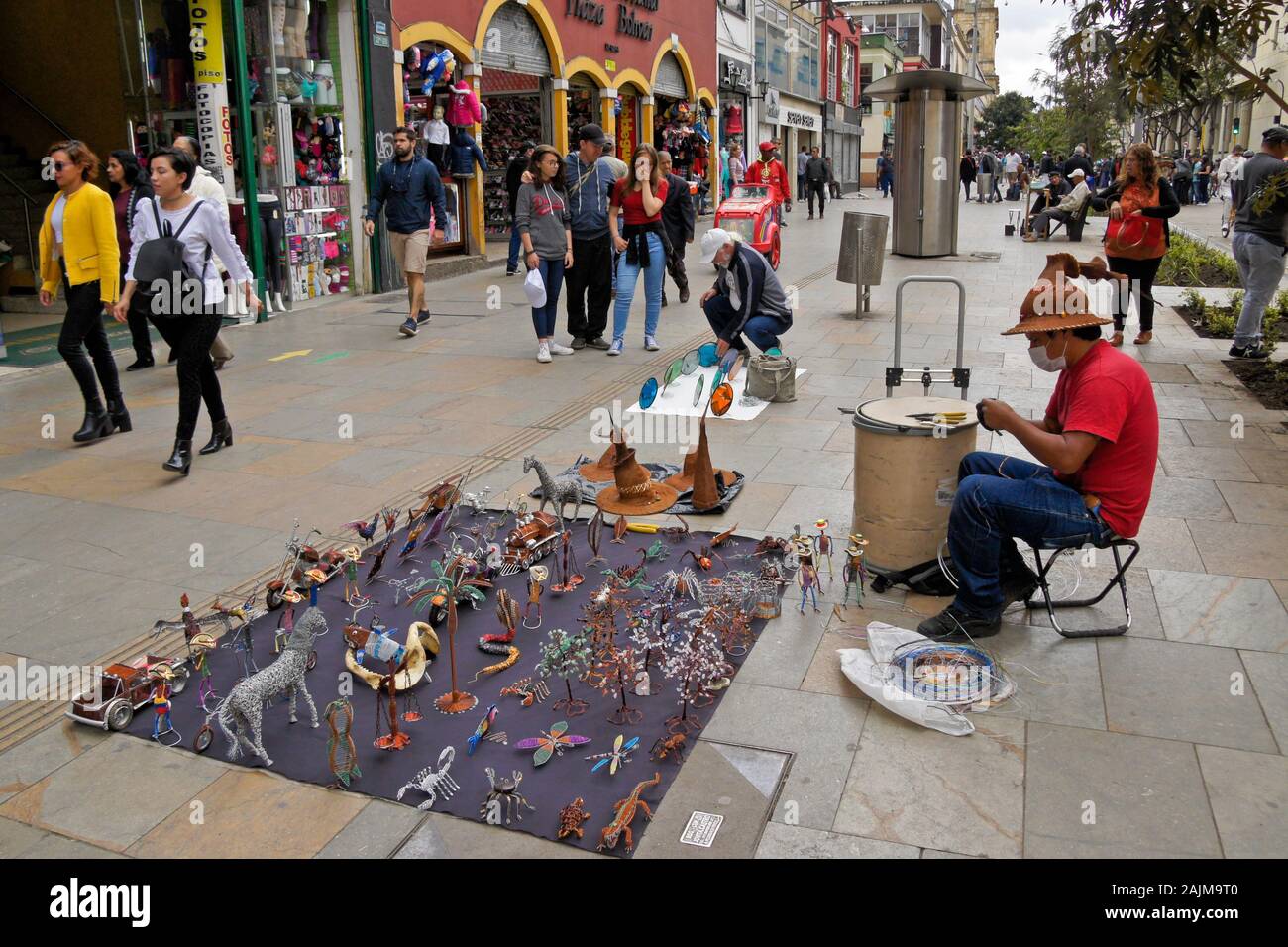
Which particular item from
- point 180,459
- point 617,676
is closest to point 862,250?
point 180,459

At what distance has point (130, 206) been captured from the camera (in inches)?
330

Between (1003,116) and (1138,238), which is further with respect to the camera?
(1003,116)

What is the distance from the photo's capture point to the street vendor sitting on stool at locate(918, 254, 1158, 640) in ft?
12.2

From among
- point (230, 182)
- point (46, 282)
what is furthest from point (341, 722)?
point (230, 182)

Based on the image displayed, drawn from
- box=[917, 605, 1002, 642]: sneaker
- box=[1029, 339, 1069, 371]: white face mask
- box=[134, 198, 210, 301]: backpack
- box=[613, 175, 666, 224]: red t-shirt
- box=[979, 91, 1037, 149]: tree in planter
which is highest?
box=[979, 91, 1037, 149]: tree in planter

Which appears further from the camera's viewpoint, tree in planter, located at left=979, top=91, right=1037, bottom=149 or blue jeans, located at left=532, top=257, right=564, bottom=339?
tree in planter, located at left=979, top=91, right=1037, bottom=149

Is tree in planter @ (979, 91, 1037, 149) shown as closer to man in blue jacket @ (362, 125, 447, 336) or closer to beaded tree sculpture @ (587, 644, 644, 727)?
man in blue jacket @ (362, 125, 447, 336)

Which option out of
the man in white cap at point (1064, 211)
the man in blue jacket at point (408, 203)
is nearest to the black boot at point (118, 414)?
the man in blue jacket at point (408, 203)

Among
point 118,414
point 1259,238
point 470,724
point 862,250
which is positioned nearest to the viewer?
point 470,724

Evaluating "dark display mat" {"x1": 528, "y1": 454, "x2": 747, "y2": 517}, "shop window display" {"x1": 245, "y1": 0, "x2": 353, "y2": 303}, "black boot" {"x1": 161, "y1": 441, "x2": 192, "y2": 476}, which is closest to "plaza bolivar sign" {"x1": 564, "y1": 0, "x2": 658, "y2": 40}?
"shop window display" {"x1": 245, "y1": 0, "x2": 353, "y2": 303}

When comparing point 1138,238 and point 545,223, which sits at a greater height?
point 545,223

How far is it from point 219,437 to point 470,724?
3921 millimetres

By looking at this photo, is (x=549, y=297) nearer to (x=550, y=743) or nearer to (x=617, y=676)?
(x=617, y=676)

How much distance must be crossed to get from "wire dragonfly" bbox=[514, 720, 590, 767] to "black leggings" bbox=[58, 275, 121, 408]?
483 centimetres
